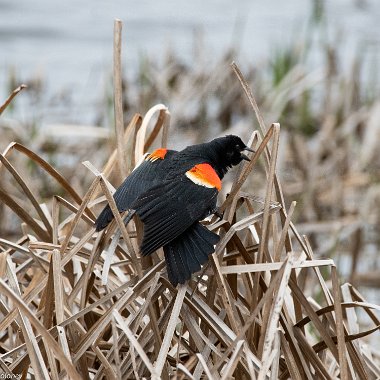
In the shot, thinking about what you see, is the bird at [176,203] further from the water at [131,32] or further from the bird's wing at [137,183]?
the water at [131,32]

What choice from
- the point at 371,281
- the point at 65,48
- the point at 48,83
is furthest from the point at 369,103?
the point at 65,48

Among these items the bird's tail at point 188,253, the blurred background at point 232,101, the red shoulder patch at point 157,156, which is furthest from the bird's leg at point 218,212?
Result: the blurred background at point 232,101

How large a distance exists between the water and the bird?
4668 millimetres

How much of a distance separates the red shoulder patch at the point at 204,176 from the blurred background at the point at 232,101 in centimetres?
171

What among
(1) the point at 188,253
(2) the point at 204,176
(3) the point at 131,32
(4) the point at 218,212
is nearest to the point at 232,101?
(3) the point at 131,32

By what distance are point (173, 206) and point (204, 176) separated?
228 millimetres

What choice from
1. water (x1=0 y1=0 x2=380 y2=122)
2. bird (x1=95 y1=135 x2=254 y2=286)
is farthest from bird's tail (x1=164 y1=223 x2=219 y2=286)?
water (x1=0 y1=0 x2=380 y2=122)

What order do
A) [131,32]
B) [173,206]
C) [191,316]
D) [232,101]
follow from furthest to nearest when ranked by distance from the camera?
[131,32] → [232,101] → [173,206] → [191,316]

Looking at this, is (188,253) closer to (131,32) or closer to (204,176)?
(204,176)

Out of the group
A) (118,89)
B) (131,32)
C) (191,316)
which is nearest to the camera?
(191,316)

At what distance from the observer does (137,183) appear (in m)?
2.37

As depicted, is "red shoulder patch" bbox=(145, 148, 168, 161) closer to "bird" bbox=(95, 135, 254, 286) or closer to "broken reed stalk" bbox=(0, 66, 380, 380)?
"bird" bbox=(95, 135, 254, 286)

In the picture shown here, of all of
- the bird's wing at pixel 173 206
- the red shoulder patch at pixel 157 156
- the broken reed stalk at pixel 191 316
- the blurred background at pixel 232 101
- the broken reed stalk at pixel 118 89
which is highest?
the broken reed stalk at pixel 118 89

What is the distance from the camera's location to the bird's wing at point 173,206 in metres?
2.18
